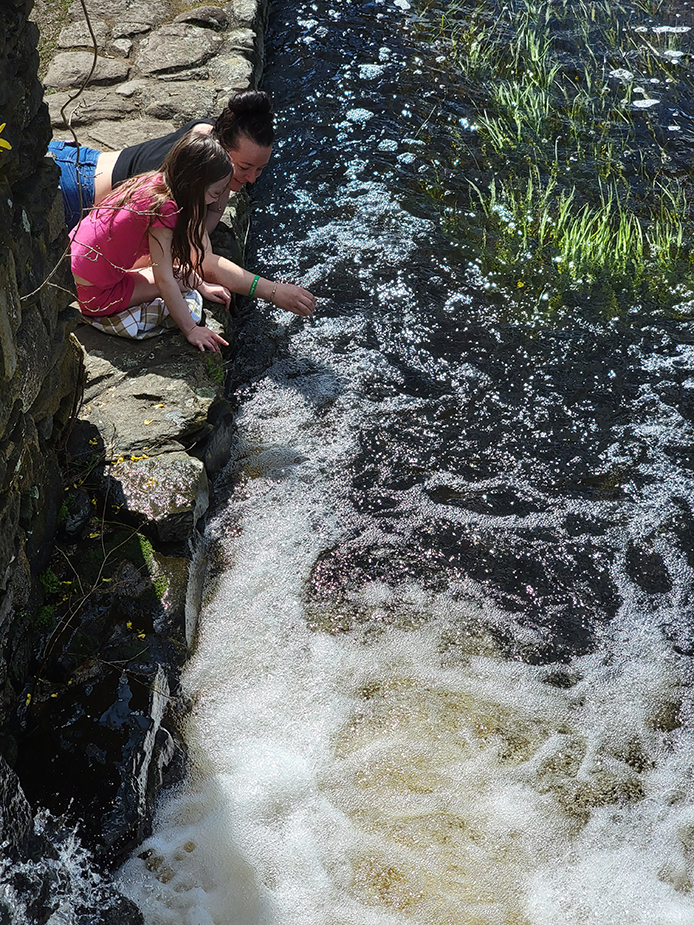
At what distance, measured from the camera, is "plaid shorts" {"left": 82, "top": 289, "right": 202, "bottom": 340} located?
149 inches

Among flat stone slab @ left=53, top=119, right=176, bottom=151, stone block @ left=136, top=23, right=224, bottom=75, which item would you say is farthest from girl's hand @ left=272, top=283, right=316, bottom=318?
stone block @ left=136, top=23, right=224, bottom=75

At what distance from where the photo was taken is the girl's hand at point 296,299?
4129mm

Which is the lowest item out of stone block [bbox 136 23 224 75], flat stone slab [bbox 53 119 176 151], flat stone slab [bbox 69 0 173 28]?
flat stone slab [bbox 53 119 176 151]

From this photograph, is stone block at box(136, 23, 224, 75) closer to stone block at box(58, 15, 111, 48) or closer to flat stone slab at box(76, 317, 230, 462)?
stone block at box(58, 15, 111, 48)

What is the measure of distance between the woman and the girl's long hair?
1.18ft

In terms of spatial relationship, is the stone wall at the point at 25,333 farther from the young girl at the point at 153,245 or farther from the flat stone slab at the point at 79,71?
the flat stone slab at the point at 79,71

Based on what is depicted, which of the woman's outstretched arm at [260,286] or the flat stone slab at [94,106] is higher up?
the flat stone slab at [94,106]

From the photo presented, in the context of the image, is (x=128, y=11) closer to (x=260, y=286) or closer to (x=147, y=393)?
(x=260, y=286)

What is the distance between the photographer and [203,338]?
3789 millimetres

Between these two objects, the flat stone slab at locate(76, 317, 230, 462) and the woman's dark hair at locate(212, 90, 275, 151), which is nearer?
the flat stone slab at locate(76, 317, 230, 462)

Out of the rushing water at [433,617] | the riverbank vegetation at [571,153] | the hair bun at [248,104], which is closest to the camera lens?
the rushing water at [433,617]

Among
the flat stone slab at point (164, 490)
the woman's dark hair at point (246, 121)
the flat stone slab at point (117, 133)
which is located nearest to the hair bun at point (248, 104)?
the woman's dark hair at point (246, 121)

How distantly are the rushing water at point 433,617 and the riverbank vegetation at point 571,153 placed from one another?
0.26 metres

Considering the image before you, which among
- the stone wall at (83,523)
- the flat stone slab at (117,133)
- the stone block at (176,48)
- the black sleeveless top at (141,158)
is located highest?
the stone block at (176,48)
